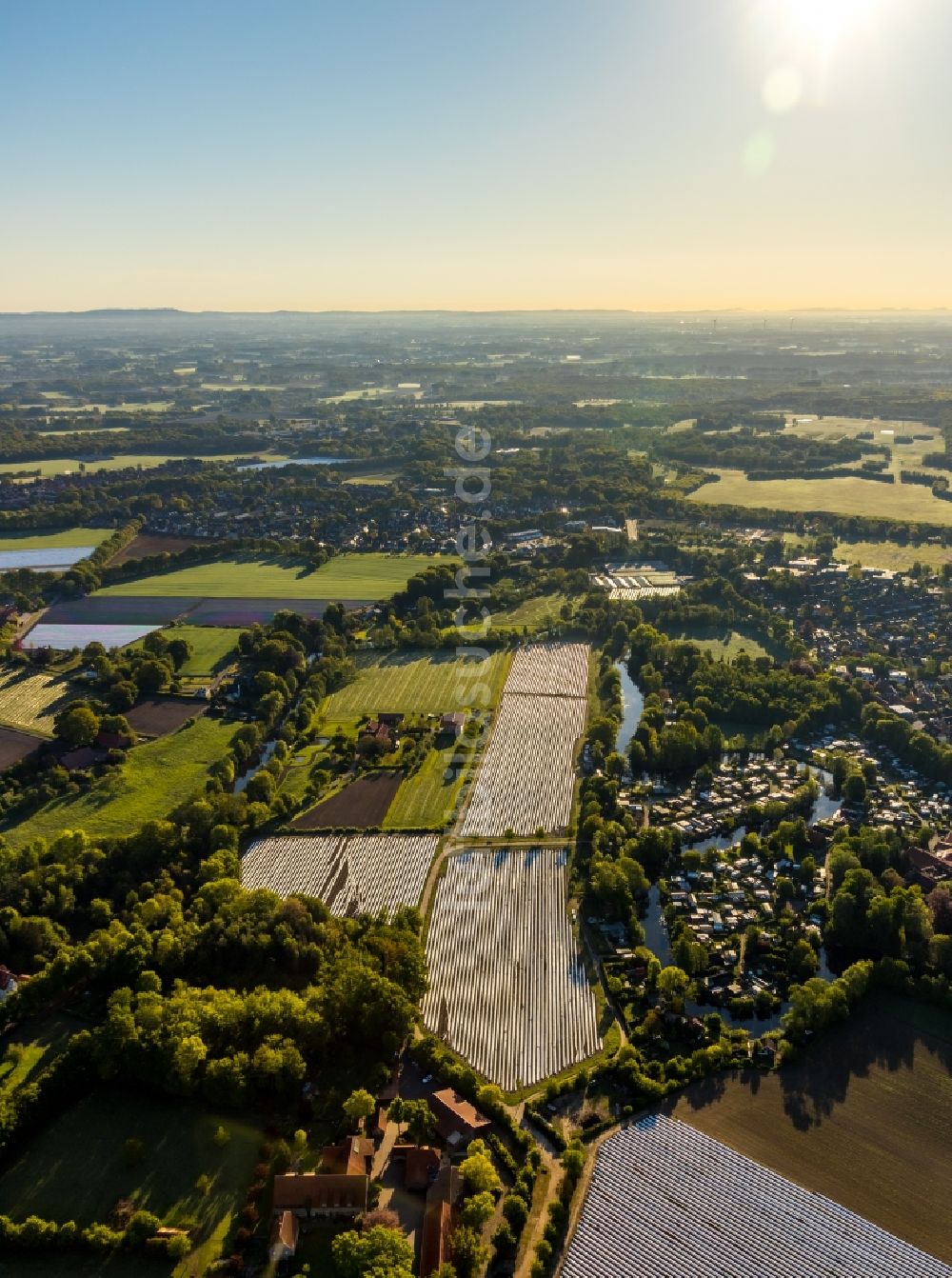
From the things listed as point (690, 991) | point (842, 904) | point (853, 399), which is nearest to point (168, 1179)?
point (690, 991)

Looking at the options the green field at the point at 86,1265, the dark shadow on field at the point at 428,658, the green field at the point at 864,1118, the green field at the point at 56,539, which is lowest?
the green field at the point at 86,1265

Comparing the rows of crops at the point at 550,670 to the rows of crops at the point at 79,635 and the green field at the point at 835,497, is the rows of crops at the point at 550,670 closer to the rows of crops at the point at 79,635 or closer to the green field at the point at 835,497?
the rows of crops at the point at 79,635

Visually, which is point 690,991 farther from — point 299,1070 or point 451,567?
point 451,567

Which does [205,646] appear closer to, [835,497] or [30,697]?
[30,697]

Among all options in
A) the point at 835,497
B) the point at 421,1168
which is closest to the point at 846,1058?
the point at 421,1168

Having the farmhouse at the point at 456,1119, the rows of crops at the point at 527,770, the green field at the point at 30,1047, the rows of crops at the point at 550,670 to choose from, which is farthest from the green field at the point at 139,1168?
the rows of crops at the point at 550,670

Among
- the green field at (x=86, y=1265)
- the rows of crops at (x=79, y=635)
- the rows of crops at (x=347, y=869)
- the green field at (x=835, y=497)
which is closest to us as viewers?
the green field at (x=86, y=1265)
